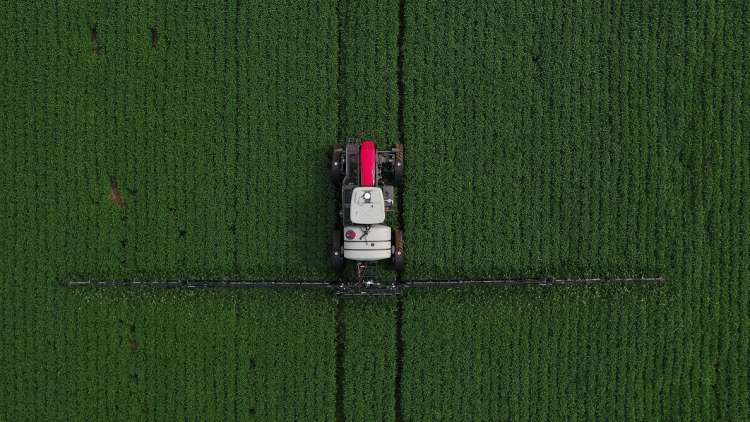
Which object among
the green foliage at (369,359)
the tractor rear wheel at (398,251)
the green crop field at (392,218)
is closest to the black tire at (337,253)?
the green crop field at (392,218)

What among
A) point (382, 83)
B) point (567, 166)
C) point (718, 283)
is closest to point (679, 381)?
point (718, 283)

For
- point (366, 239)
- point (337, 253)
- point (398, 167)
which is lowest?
point (337, 253)

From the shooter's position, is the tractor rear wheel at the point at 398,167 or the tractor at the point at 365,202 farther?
the tractor rear wheel at the point at 398,167

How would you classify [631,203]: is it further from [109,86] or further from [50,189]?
[50,189]

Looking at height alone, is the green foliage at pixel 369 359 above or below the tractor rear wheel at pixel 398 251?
below

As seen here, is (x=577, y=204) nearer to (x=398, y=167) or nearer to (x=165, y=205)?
(x=398, y=167)

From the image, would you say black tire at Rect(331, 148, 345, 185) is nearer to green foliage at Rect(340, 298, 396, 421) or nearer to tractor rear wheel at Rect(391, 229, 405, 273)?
tractor rear wheel at Rect(391, 229, 405, 273)

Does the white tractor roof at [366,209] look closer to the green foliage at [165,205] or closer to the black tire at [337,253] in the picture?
the black tire at [337,253]

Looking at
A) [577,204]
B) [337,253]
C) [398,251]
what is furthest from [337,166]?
[577,204]
